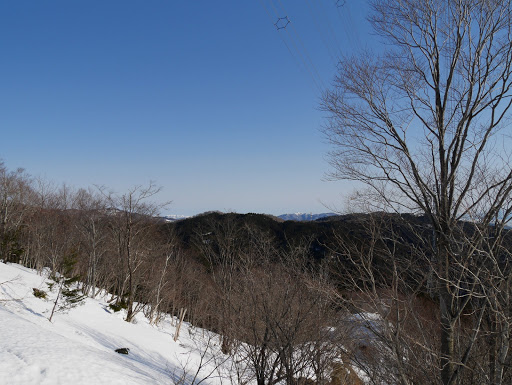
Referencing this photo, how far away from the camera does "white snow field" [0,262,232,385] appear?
25.3ft

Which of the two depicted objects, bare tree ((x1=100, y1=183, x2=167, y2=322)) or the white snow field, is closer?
the white snow field

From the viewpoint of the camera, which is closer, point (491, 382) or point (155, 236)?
point (491, 382)

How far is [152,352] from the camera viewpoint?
16859 mm

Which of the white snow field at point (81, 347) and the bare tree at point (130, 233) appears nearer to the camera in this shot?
the white snow field at point (81, 347)

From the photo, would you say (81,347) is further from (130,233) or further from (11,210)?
(11,210)

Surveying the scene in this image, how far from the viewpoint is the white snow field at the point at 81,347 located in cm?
770

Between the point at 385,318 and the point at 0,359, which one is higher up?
the point at 385,318

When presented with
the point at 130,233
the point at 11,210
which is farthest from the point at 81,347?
the point at 11,210

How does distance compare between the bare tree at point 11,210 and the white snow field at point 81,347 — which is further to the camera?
the bare tree at point 11,210

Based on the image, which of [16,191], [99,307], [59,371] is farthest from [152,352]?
[16,191]

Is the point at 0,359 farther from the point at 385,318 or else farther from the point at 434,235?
the point at 434,235

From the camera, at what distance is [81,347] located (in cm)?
1027

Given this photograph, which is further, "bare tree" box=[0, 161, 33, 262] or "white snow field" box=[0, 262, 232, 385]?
"bare tree" box=[0, 161, 33, 262]

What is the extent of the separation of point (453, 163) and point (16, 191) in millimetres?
33168
